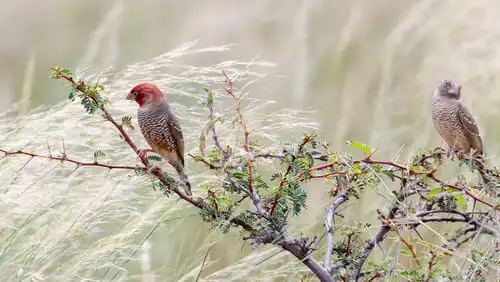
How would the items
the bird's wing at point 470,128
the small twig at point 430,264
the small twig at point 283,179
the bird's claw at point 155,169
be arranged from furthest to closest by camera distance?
the bird's wing at point 470,128
the bird's claw at point 155,169
the small twig at point 283,179
the small twig at point 430,264

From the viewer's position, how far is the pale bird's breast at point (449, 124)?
262 centimetres

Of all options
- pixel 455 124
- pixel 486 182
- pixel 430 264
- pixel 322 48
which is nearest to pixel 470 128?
pixel 455 124

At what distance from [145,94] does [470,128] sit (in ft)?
3.66

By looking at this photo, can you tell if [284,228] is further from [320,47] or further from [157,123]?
[320,47]

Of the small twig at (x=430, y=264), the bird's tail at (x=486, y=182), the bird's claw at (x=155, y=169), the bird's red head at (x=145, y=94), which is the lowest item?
the small twig at (x=430, y=264)

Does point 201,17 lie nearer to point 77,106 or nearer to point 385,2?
point 385,2

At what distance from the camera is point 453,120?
2.71m

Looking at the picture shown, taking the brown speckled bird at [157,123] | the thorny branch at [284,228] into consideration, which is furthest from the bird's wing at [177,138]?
the thorny branch at [284,228]

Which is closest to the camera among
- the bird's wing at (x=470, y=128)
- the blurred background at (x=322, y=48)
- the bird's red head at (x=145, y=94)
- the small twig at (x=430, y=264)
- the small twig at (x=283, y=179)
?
the small twig at (x=430, y=264)

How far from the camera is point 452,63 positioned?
3680 mm

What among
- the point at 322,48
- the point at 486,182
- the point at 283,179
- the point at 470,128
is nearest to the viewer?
the point at 283,179

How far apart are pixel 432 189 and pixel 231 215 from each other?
1.25ft

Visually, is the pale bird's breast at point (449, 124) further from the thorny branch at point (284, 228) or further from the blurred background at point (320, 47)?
Answer: the thorny branch at point (284, 228)

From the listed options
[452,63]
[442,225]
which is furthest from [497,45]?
[442,225]
